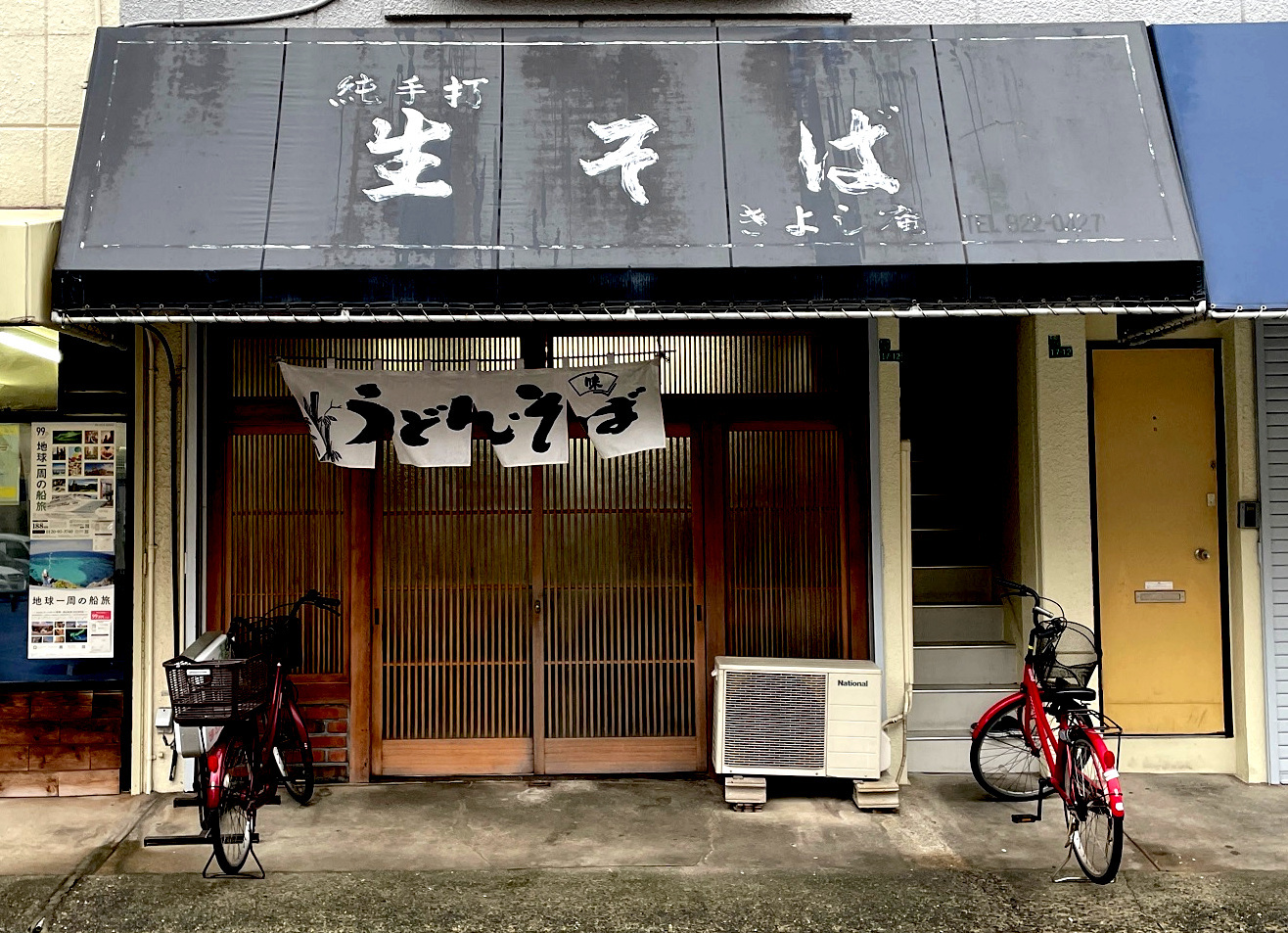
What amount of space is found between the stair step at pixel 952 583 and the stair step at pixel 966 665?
0.75m

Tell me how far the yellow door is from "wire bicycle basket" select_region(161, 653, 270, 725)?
6270 mm

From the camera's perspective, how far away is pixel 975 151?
616cm

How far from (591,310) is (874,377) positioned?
2.62m

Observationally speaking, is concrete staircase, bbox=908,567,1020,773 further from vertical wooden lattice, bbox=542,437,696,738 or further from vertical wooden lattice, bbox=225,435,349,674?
vertical wooden lattice, bbox=225,435,349,674

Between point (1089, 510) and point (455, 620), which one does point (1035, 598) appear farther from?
point (455, 620)

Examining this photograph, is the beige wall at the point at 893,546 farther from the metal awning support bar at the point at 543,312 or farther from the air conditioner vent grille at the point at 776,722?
the metal awning support bar at the point at 543,312

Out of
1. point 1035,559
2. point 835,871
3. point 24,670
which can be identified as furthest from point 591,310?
point 24,670

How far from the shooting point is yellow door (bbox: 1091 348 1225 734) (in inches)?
305

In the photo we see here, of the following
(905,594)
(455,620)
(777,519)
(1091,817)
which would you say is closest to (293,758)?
(455,620)

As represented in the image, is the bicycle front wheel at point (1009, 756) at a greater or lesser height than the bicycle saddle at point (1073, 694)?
lesser

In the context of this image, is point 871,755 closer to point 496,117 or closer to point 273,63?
point 496,117

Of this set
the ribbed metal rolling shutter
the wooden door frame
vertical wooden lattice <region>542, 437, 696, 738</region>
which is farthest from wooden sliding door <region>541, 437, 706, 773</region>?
the ribbed metal rolling shutter

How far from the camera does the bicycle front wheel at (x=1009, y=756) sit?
6.91m

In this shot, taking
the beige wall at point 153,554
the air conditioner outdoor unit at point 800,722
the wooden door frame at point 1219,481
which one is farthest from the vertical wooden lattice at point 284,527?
the wooden door frame at point 1219,481
